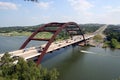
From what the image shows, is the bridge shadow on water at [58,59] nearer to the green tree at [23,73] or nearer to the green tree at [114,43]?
the green tree at [23,73]

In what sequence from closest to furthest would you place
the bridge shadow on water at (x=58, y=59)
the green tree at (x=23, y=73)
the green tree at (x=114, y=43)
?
the green tree at (x=23, y=73), the bridge shadow on water at (x=58, y=59), the green tree at (x=114, y=43)

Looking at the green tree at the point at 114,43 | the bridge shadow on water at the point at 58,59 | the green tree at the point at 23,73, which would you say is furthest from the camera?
the green tree at the point at 114,43

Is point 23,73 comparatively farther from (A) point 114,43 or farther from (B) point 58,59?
(A) point 114,43

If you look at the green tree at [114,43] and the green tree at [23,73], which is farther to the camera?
the green tree at [114,43]

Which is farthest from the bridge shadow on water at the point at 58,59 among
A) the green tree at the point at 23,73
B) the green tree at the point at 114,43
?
the green tree at the point at 114,43

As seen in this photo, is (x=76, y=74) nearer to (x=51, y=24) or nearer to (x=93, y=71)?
(x=93, y=71)

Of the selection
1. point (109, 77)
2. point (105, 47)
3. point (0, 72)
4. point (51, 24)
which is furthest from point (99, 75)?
point (105, 47)

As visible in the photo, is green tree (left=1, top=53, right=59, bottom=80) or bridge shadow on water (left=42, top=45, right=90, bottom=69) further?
bridge shadow on water (left=42, top=45, right=90, bottom=69)

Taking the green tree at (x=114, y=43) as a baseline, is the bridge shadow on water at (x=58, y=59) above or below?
above

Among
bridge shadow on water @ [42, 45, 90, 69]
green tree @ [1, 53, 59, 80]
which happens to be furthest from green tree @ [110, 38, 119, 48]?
green tree @ [1, 53, 59, 80]

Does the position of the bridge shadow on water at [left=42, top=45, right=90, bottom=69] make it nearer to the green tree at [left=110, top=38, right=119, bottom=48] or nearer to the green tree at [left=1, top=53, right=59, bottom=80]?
the green tree at [left=1, top=53, right=59, bottom=80]

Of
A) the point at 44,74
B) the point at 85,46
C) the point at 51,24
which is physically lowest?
the point at 85,46
